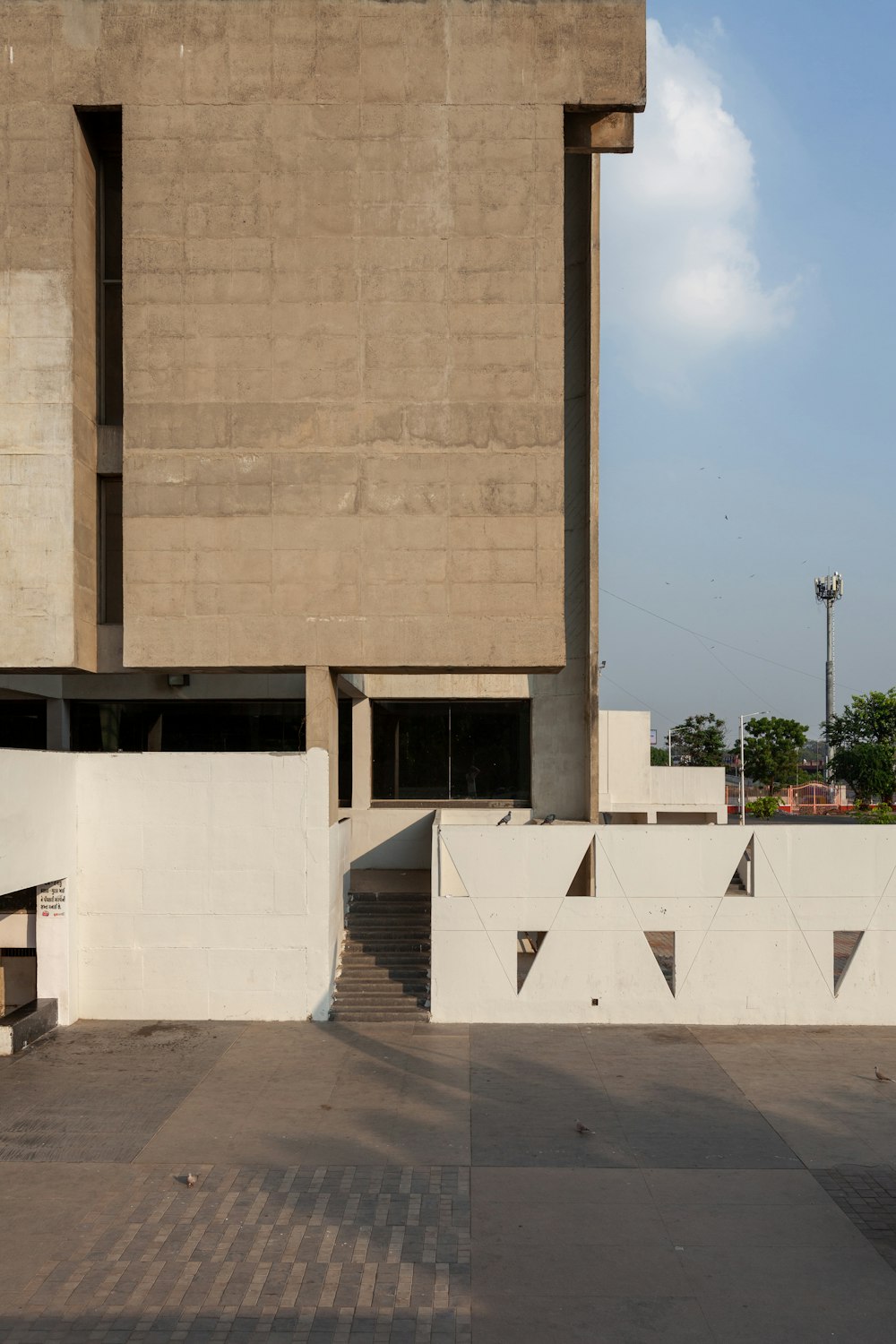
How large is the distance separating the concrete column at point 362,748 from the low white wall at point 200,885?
899 centimetres

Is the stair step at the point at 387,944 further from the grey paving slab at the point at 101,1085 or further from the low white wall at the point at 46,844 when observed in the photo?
the low white wall at the point at 46,844

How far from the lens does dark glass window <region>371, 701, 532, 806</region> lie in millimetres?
30000

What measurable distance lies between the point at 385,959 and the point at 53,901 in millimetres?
7064

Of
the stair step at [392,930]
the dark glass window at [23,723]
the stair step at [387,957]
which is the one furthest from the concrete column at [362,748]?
the dark glass window at [23,723]

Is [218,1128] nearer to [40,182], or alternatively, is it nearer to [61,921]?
[61,921]

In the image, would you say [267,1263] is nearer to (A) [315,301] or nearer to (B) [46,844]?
(B) [46,844]

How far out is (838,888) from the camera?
20.3m

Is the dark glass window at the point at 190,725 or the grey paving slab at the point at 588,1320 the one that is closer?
the grey paving slab at the point at 588,1320

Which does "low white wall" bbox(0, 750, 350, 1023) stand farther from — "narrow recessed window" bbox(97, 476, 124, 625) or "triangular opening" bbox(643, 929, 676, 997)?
"triangular opening" bbox(643, 929, 676, 997)

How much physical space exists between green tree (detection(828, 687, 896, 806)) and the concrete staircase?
56.1 metres

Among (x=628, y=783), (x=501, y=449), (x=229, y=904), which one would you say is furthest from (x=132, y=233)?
(x=628, y=783)

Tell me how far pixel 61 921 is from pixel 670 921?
11.9 metres

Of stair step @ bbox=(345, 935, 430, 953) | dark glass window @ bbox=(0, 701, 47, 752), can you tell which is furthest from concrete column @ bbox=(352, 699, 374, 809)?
dark glass window @ bbox=(0, 701, 47, 752)

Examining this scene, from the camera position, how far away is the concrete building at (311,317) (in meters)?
21.1
